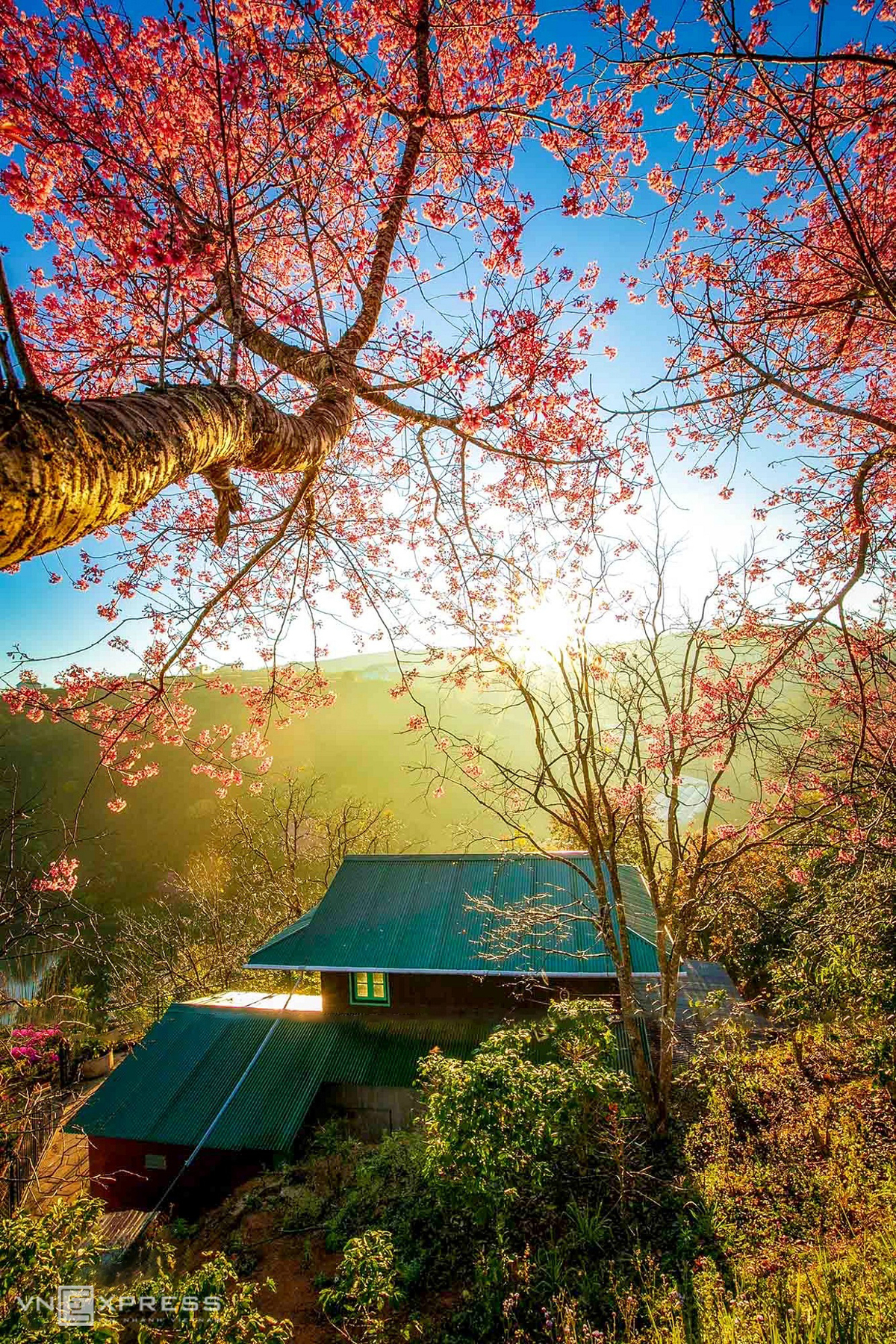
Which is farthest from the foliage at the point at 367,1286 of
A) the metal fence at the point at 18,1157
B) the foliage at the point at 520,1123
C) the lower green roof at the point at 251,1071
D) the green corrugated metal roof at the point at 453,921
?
the lower green roof at the point at 251,1071

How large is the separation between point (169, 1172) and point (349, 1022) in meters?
4.03

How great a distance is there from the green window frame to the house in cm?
3

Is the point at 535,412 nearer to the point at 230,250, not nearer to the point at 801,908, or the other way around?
the point at 230,250

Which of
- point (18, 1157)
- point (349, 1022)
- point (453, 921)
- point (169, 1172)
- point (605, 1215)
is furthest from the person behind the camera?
point (453, 921)

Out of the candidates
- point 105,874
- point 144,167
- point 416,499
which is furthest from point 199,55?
point 105,874

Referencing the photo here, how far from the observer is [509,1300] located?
424cm

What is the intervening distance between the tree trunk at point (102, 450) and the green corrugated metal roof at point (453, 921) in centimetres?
941

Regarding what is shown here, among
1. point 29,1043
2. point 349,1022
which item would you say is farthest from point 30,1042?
point 349,1022

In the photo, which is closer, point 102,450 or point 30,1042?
point 102,450

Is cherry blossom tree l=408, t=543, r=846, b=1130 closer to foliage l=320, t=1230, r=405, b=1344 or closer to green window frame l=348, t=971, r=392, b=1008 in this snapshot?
foliage l=320, t=1230, r=405, b=1344

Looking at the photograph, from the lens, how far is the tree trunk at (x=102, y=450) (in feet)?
4.06

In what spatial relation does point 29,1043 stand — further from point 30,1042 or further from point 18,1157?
point 18,1157

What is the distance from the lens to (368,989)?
11.3 metres

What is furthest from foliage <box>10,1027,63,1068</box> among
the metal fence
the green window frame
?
the green window frame
